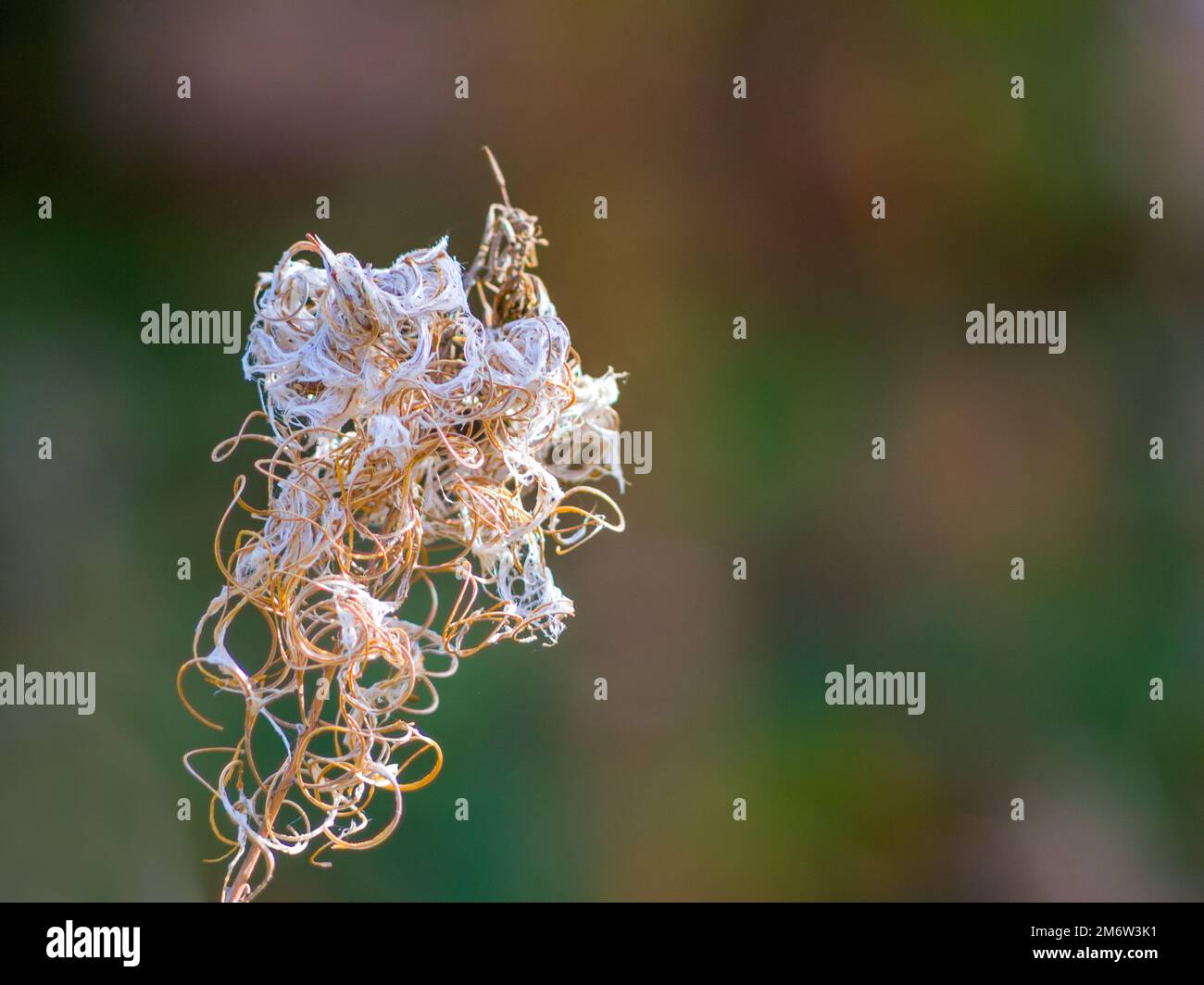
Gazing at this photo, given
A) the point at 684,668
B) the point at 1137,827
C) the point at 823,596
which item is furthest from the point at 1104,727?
the point at 684,668

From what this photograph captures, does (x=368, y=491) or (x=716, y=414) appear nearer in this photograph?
(x=368, y=491)

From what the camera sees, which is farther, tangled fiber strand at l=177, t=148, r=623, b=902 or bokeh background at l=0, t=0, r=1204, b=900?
bokeh background at l=0, t=0, r=1204, b=900

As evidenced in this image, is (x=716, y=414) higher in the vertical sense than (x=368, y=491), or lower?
higher

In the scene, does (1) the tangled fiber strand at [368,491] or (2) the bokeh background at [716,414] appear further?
(2) the bokeh background at [716,414]
